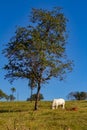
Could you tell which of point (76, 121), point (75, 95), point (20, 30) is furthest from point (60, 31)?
point (75, 95)

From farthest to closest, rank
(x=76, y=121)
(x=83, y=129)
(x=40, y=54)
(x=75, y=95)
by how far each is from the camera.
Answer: (x=75, y=95)
(x=40, y=54)
(x=76, y=121)
(x=83, y=129)

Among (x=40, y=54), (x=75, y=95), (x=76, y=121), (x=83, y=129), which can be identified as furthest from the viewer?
(x=75, y=95)

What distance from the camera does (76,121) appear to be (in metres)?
31.4

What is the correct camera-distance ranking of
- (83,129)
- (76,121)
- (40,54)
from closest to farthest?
(83,129)
(76,121)
(40,54)

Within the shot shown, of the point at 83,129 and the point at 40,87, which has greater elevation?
the point at 40,87

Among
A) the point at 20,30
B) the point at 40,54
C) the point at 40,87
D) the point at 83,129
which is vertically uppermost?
Answer: the point at 20,30

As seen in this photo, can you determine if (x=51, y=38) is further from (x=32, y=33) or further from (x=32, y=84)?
(x=32, y=84)

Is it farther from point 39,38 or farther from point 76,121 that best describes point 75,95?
point 76,121

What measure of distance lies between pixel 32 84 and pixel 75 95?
103m

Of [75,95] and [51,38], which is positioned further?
[75,95]

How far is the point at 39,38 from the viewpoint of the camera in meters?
50.4

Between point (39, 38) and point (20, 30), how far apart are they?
2800mm

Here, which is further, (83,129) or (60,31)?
(60,31)

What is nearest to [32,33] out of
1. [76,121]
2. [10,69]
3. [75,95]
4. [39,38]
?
[39,38]
